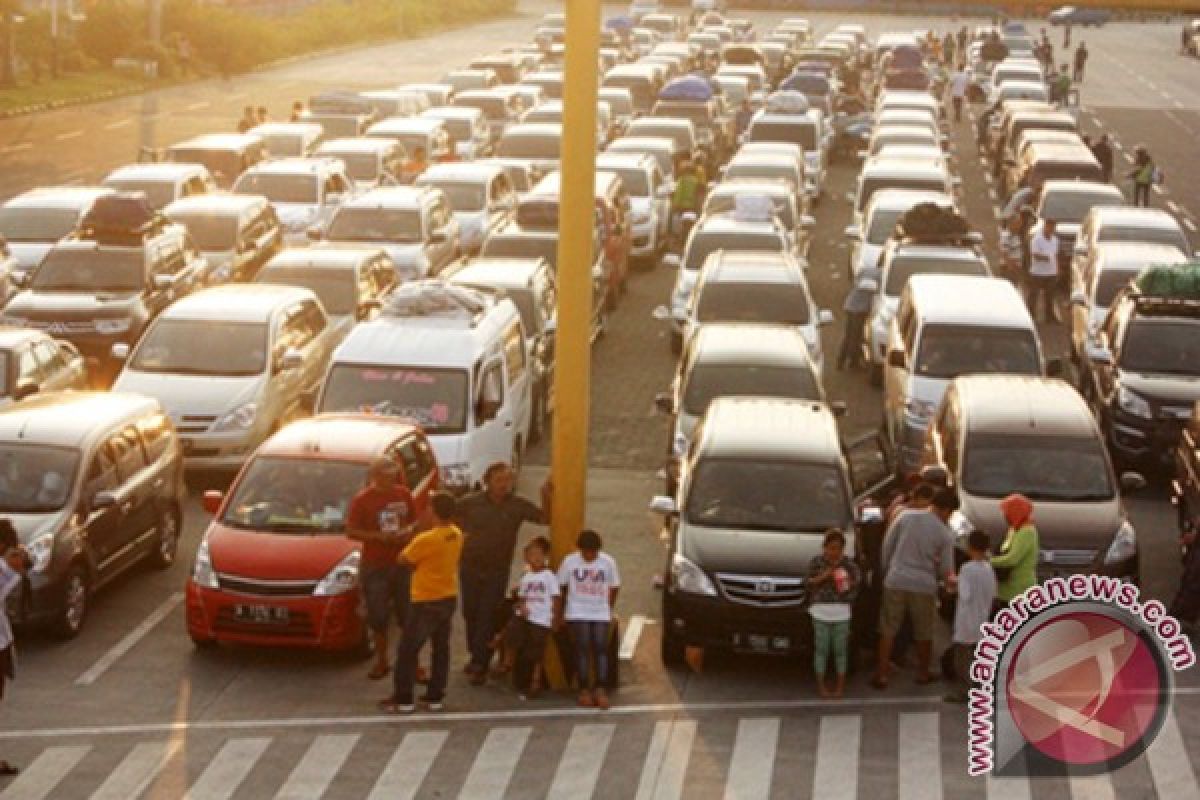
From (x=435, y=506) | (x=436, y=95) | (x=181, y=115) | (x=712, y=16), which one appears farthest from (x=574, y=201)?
(x=712, y=16)

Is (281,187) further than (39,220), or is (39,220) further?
(281,187)

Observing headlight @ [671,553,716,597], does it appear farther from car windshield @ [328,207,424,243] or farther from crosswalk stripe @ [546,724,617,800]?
car windshield @ [328,207,424,243]

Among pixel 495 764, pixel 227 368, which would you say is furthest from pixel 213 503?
pixel 227 368

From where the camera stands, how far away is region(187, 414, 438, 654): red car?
704 inches

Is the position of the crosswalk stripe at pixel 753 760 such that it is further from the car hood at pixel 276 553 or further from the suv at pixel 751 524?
the car hood at pixel 276 553

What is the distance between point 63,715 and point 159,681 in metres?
1.04

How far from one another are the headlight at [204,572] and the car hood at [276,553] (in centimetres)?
4

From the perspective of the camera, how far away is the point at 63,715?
1678 cm

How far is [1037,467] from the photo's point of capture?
66.3 feet

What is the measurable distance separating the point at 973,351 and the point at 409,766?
36.9 ft

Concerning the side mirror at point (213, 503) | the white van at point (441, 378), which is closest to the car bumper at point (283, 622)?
the side mirror at point (213, 503)

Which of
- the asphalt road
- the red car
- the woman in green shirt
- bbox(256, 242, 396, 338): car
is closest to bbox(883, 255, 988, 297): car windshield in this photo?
bbox(256, 242, 396, 338): car

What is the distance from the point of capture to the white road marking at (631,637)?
1852cm

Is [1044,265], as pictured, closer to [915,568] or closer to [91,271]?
[91,271]
